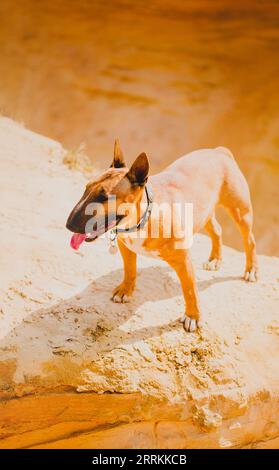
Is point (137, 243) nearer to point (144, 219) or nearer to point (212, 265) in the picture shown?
point (144, 219)

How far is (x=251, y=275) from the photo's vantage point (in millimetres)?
4770

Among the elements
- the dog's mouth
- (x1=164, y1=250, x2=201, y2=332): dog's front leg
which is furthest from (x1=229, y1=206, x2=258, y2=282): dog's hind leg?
the dog's mouth

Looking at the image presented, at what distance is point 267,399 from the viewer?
3.89m

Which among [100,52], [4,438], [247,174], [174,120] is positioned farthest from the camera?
[100,52]

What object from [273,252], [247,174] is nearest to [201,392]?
[273,252]

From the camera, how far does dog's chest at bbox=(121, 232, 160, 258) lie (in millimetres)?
3572

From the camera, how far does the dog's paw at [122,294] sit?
13.8ft

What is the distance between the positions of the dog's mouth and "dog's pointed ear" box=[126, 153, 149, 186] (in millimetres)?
249

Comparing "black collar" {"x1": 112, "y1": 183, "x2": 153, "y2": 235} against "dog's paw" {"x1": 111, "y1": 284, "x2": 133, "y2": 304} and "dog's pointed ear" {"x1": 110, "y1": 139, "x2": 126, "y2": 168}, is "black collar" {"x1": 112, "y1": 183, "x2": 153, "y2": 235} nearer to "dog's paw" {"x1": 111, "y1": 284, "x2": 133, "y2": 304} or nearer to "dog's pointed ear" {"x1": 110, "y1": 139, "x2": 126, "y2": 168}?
"dog's pointed ear" {"x1": 110, "y1": 139, "x2": 126, "y2": 168}

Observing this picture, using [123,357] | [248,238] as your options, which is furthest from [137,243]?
[248,238]

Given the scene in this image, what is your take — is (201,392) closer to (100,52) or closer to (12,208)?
(12,208)

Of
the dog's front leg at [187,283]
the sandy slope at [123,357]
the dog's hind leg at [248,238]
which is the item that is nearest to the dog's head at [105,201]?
the dog's front leg at [187,283]
